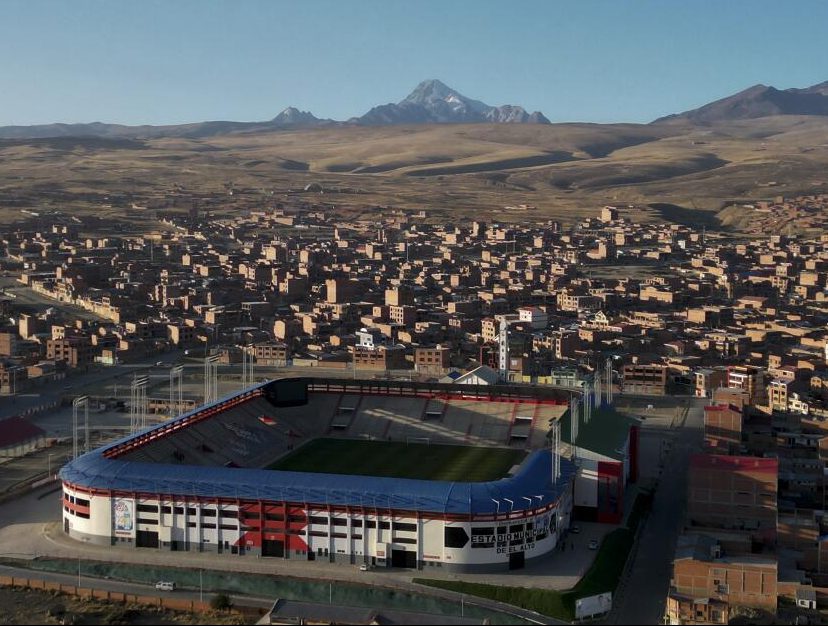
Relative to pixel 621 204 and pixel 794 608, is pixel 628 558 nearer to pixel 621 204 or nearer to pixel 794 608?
pixel 794 608

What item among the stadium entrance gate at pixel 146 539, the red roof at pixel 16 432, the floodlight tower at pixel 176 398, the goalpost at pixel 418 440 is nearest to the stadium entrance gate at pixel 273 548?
the stadium entrance gate at pixel 146 539

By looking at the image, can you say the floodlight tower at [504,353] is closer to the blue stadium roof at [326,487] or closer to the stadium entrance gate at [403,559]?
the blue stadium roof at [326,487]

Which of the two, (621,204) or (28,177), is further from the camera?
(28,177)

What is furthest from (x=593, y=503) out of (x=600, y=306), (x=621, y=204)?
(x=621, y=204)

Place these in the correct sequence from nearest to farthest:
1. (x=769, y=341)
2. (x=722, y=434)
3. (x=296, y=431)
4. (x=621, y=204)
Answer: (x=722, y=434), (x=296, y=431), (x=769, y=341), (x=621, y=204)

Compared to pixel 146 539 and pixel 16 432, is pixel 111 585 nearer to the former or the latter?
pixel 146 539

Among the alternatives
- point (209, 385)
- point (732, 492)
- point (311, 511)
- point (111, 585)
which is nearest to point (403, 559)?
point (311, 511)

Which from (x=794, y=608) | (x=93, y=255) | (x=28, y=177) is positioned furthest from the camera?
(x=28, y=177)
